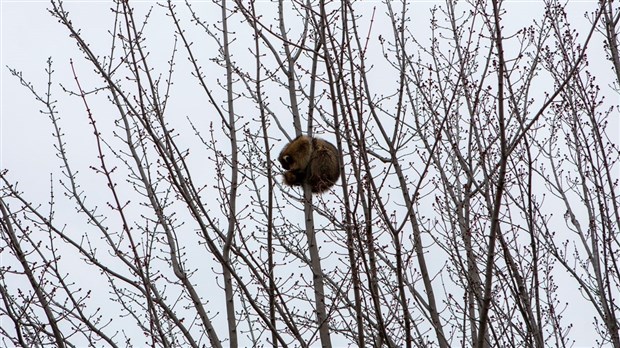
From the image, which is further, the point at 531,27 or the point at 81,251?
the point at 531,27

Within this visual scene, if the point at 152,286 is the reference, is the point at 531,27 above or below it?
above

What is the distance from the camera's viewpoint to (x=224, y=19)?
6703 millimetres

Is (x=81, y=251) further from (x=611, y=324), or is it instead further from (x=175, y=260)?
(x=611, y=324)

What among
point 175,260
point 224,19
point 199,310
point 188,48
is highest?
point 224,19

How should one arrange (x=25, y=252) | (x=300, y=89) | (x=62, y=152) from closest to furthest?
(x=25, y=252)
(x=62, y=152)
(x=300, y=89)

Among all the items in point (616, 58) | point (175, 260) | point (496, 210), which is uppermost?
point (616, 58)

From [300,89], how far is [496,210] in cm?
352

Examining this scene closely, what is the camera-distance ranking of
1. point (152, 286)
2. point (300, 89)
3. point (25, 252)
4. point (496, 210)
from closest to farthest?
point (496, 210), point (25, 252), point (152, 286), point (300, 89)

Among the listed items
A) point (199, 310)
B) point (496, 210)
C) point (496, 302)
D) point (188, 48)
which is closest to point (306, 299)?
point (199, 310)

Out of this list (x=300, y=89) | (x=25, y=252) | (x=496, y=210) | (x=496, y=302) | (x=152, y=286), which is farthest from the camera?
(x=300, y=89)

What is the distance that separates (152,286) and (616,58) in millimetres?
3841

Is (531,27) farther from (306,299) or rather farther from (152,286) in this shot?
(152,286)

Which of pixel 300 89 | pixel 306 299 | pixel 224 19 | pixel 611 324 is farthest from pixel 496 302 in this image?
pixel 224 19

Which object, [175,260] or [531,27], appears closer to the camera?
[175,260]
